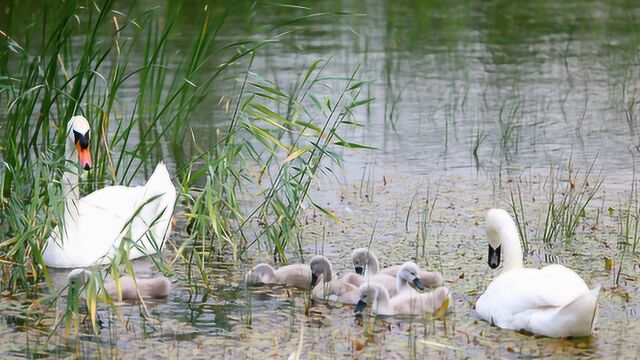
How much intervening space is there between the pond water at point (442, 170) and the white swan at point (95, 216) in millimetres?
147

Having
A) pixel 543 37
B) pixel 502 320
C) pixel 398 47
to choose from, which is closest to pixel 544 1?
pixel 543 37

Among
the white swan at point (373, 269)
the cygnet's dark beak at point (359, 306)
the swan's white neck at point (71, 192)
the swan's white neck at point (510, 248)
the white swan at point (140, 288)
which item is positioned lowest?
the cygnet's dark beak at point (359, 306)

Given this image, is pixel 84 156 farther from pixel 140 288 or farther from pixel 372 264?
pixel 372 264

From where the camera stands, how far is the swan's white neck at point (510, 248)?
20.5ft

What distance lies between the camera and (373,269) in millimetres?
6555

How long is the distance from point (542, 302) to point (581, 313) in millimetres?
228

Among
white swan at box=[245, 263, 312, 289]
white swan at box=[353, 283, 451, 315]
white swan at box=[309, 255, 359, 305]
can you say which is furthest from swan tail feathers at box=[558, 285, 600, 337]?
white swan at box=[245, 263, 312, 289]

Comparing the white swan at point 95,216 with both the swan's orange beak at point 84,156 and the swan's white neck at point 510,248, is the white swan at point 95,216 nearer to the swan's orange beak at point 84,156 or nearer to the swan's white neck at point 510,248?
the swan's orange beak at point 84,156

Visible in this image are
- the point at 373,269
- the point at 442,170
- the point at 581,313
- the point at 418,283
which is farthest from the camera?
the point at 442,170

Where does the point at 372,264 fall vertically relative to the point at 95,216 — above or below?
below

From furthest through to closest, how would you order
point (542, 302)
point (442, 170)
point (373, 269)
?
1. point (442, 170)
2. point (373, 269)
3. point (542, 302)

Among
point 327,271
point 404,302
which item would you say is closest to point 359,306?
point 404,302

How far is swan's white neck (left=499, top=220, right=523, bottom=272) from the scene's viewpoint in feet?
20.5

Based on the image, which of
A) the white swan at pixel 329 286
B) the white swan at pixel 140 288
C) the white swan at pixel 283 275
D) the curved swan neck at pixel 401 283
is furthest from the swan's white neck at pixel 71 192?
the curved swan neck at pixel 401 283
